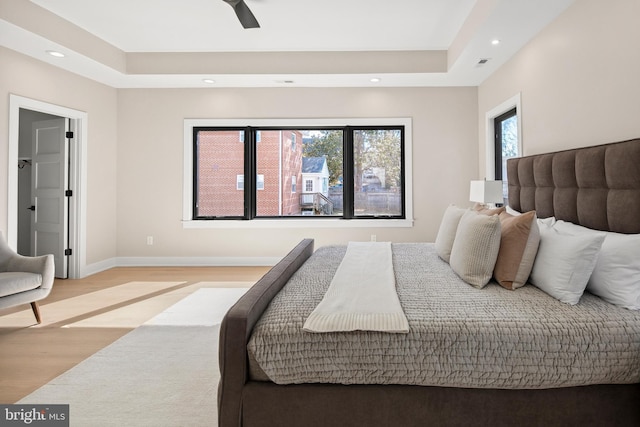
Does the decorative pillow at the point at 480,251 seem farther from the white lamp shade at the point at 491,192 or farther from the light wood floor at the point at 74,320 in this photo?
the light wood floor at the point at 74,320

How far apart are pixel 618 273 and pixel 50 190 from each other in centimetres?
557

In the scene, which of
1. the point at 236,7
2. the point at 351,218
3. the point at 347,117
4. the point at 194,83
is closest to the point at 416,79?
the point at 347,117

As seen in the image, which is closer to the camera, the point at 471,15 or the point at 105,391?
the point at 105,391

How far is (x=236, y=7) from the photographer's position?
9.51 ft

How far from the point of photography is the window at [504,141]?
3.89 meters

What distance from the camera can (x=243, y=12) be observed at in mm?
2953

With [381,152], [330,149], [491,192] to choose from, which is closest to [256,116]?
[330,149]

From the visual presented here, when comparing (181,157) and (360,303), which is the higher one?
(181,157)

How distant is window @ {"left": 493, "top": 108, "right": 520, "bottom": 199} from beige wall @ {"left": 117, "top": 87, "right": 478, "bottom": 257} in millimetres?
451

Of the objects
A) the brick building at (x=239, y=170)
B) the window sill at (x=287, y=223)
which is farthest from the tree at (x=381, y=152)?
the brick building at (x=239, y=170)

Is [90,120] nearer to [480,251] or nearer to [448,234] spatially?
[448,234]

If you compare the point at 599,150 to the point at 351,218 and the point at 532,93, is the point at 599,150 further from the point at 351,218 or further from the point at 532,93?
the point at 351,218

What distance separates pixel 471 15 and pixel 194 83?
3409mm

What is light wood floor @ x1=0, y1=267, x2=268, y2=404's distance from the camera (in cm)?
220
